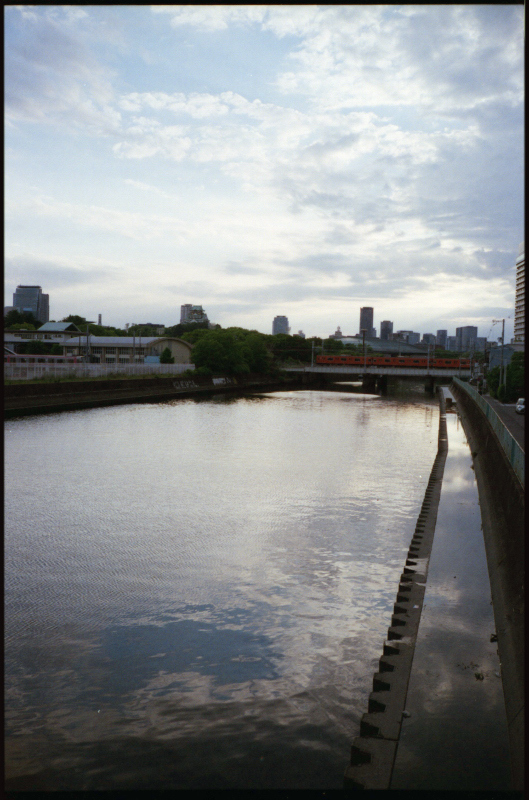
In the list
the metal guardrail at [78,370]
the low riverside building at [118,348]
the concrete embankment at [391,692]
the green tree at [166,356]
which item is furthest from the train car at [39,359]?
the concrete embankment at [391,692]

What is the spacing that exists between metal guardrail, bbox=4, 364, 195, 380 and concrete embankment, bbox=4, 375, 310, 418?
290cm

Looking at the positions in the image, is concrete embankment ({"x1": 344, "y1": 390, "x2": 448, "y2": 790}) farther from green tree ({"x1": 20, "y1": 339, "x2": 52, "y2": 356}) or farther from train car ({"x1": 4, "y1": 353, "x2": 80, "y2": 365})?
green tree ({"x1": 20, "y1": 339, "x2": 52, "y2": 356})

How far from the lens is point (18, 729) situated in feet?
21.2

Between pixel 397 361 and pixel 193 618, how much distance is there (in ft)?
311

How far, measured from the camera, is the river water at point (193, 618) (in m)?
6.12

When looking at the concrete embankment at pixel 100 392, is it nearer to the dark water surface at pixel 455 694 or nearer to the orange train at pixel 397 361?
the dark water surface at pixel 455 694

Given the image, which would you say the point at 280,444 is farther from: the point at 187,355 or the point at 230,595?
the point at 187,355

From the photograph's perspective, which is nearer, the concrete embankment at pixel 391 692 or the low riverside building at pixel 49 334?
the concrete embankment at pixel 391 692

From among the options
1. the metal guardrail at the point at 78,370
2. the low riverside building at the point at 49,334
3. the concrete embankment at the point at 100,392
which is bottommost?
the concrete embankment at the point at 100,392

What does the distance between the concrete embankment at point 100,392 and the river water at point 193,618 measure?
54.1 feet

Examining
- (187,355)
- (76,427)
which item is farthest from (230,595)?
(187,355)

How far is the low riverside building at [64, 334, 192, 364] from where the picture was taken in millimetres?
87438

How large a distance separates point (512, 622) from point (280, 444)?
20947 millimetres

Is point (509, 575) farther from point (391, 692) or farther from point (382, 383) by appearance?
point (382, 383)
